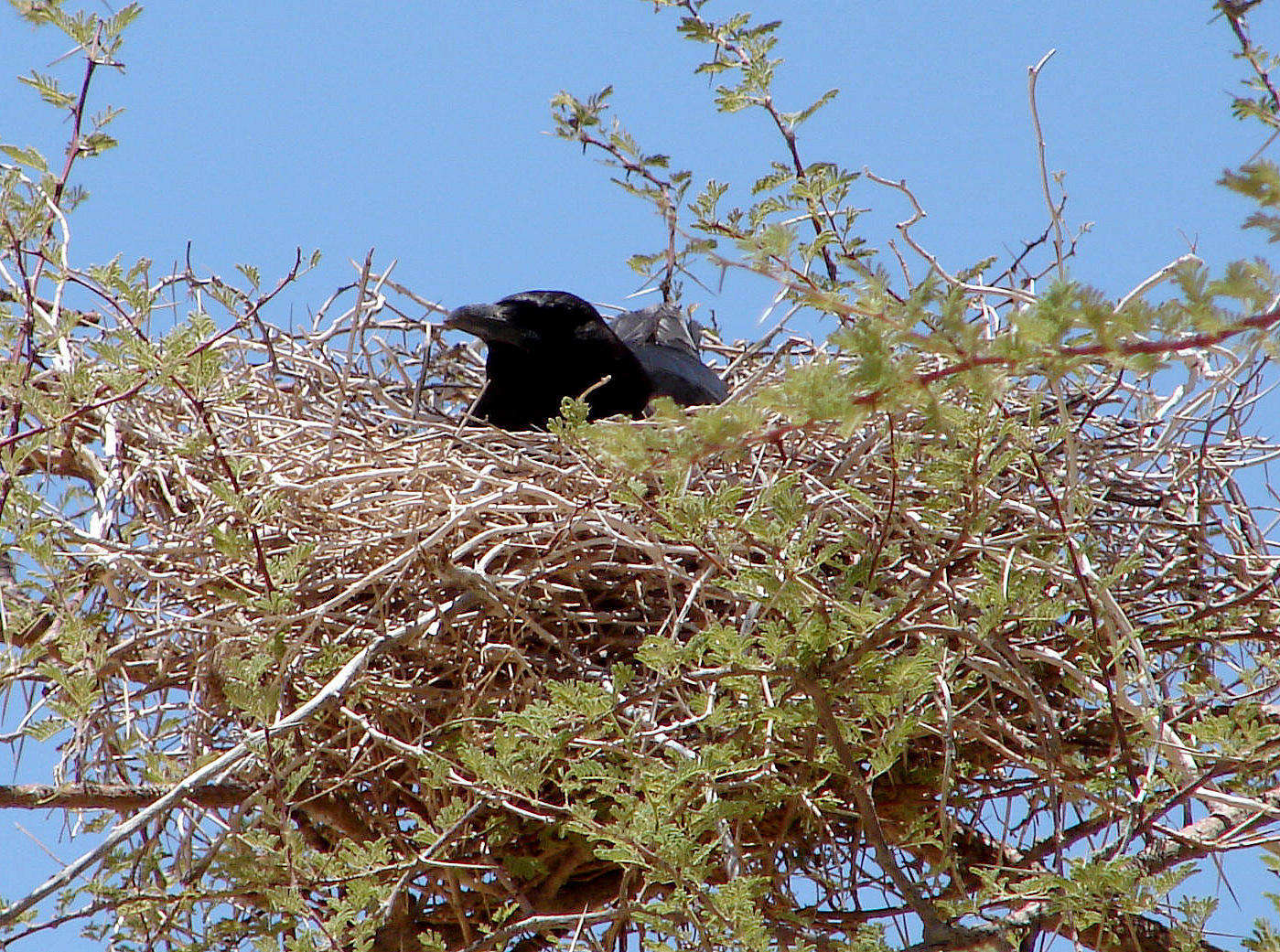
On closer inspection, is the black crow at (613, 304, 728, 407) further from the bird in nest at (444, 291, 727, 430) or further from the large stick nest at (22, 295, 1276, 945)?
the large stick nest at (22, 295, 1276, 945)

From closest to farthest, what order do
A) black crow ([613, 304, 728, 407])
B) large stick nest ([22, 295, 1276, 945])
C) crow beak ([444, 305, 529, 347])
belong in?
large stick nest ([22, 295, 1276, 945]) → crow beak ([444, 305, 529, 347]) → black crow ([613, 304, 728, 407])

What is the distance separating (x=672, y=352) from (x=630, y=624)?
1618 millimetres

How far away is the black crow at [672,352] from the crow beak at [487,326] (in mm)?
411

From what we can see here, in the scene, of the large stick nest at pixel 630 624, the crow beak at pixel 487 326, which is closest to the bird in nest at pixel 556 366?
the crow beak at pixel 487 326

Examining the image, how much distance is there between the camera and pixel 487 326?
3941 mm

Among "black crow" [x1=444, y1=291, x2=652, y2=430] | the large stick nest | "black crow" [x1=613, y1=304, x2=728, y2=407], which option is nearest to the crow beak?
"black crow" [x1=444, y1=291, x2=652, y2=430]

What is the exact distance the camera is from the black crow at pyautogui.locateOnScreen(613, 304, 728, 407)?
4070 mm

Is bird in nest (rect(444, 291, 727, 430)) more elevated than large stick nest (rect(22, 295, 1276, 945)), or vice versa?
bird in nest (rect(444, 291, 727, 430))

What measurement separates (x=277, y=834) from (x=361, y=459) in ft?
3.20

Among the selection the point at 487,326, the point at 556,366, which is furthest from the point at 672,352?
the point at 487,326

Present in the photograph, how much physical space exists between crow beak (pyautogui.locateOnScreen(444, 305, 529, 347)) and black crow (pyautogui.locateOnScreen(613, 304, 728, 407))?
41 cm

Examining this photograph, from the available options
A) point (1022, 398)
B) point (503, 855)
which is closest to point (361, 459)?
point (503, 855)

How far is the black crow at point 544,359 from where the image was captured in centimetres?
397

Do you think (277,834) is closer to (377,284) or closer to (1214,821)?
(1214,821)
